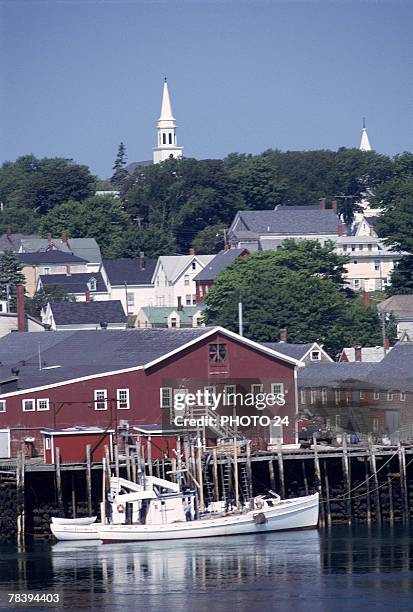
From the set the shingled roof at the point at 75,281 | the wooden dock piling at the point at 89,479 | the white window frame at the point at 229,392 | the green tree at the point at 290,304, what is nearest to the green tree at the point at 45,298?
the shingled roof at the point at 75,281

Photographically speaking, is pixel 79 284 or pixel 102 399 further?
pixel 79 284

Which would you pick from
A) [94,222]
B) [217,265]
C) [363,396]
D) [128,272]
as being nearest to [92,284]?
[128,272]

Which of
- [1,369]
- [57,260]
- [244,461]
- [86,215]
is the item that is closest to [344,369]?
[1,369]

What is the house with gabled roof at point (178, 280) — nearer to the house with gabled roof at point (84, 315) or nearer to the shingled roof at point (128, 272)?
the shingled roof at point (128, 272)

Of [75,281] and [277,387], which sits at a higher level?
[75,281]

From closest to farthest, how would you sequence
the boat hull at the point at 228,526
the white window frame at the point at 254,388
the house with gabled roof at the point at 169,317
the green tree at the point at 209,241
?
1. the boat hull at the point at 228,526
2. the white window frame at the point at 254,388
3. the house with gabled roof at the point at 169,317
4. the green tree at the point at 209,241

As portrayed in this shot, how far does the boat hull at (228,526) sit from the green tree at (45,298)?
72.4 m

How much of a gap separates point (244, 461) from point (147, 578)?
422 inches

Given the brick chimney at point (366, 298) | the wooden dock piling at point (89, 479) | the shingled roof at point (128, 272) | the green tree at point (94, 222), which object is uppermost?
the green tree at point (94, 222)

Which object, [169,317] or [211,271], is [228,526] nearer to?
[169,317]

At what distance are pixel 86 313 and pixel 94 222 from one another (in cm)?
5565

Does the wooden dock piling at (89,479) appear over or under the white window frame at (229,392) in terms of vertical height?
under

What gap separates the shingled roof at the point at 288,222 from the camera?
580 ft

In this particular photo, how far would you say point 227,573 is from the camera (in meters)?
61.1
